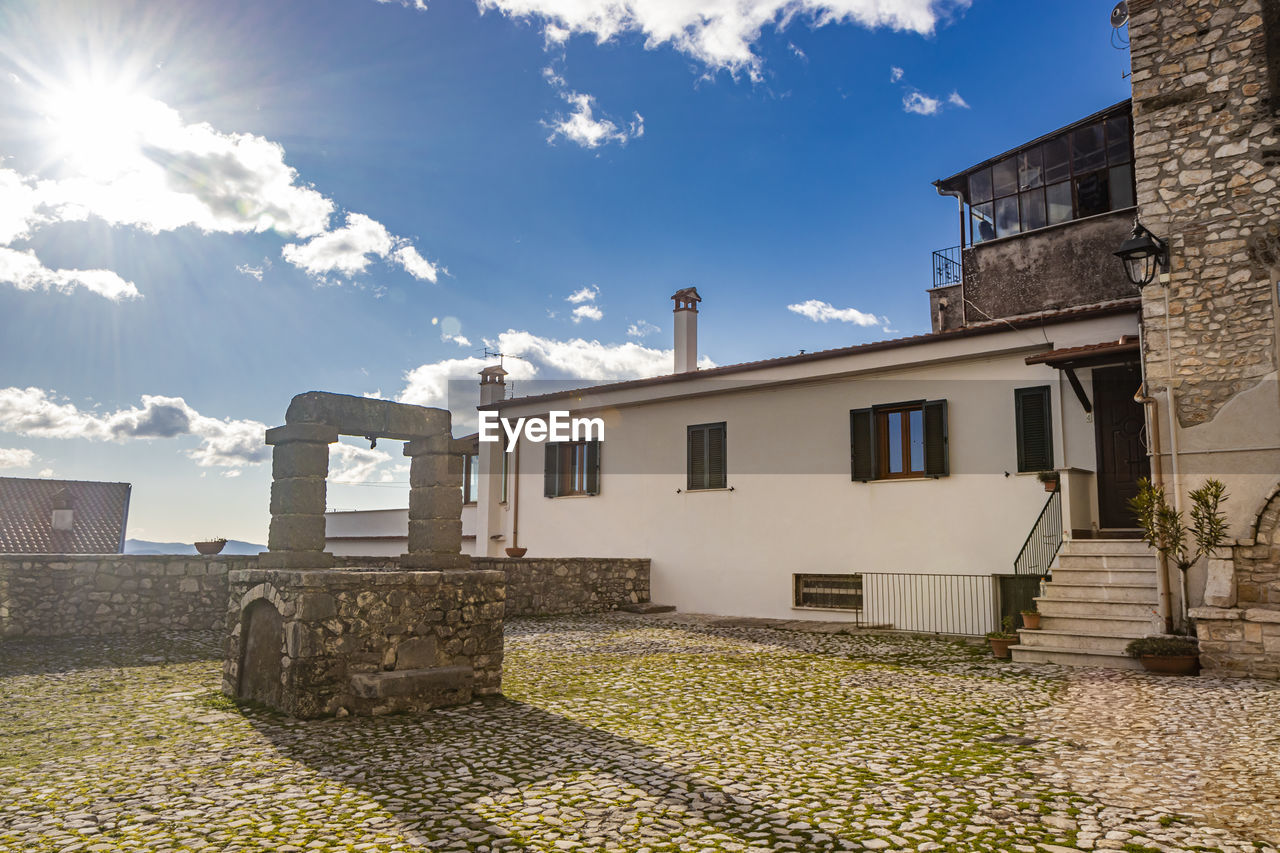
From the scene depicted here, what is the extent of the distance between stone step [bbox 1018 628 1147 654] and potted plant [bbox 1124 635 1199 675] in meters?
0.40

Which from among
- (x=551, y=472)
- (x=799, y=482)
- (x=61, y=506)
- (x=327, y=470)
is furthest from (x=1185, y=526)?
(x=61, y=506)

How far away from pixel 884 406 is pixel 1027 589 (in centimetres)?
353

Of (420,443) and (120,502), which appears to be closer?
(420,443)

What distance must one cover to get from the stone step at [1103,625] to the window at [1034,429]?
280cm

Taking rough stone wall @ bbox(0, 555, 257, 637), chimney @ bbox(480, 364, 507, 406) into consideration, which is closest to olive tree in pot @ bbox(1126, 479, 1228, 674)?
rough stone wall @ bbox(0, 555, 257, 637)

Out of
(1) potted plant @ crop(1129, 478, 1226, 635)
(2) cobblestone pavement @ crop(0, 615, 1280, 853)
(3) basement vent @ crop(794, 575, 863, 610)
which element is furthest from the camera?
(3) basement vent @ crop(794, 575, 863, 610)

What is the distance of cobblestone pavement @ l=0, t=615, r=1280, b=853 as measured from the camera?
3963 mm

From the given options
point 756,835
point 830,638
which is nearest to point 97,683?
point 756,835

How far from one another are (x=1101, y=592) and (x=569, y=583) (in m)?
8.51

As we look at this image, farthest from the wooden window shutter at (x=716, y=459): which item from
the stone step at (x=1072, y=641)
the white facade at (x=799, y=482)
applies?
the stone step at (x=1072, y=641)

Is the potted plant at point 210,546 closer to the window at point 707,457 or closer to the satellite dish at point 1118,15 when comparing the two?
the window at point 707,457

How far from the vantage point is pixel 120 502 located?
31.1m

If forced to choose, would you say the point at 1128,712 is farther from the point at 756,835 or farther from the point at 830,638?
the point at 830,638

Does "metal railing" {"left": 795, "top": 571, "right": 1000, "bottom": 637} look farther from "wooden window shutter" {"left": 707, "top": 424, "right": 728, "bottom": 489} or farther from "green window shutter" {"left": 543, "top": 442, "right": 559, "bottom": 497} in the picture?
"green window shutter" {"left": 543, "top": 442, "right": 559, "bottom": 497}
